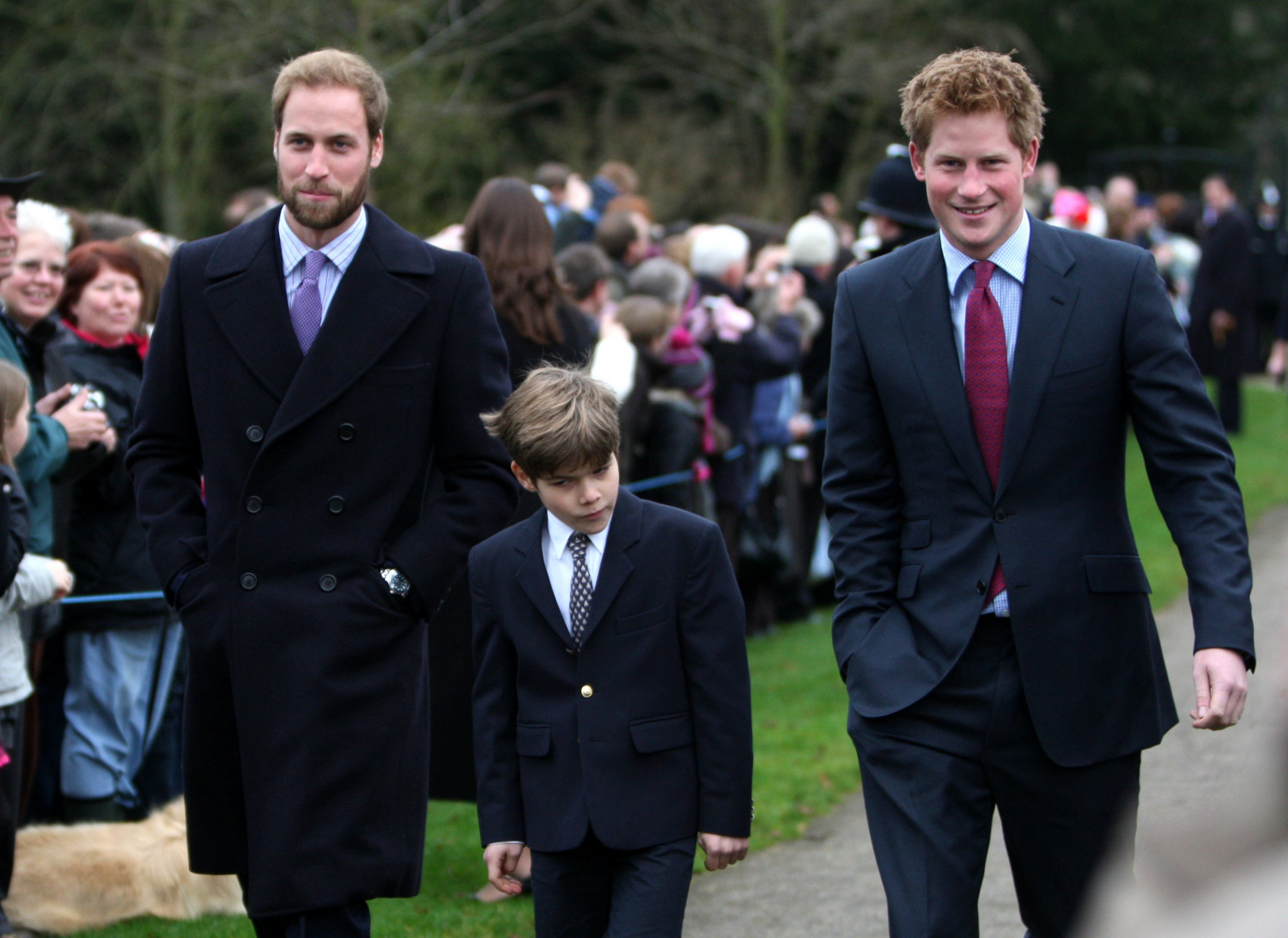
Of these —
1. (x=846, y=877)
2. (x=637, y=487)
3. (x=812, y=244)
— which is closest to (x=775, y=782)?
(x=846, y=877)

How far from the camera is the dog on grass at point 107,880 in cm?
541

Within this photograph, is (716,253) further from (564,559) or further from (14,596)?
A: (564,559)

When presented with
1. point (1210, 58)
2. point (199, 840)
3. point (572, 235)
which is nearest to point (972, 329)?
point (199, 840)

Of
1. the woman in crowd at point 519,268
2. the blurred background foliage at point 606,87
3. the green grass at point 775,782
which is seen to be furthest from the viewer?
the blurred background foliage at point 606,87

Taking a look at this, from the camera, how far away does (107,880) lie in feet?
18.1

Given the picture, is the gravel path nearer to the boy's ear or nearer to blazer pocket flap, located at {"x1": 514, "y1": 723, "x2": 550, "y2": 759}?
blazer pocket flap, located at {"x1": 514, "y1": 723, "x2": 550, "y2": 759}

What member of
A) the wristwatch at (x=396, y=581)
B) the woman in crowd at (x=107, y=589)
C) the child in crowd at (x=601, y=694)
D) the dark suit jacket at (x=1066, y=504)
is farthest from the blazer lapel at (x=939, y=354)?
the woman in crowd at (x=107, y=589)

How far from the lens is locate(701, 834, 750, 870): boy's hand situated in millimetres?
3885

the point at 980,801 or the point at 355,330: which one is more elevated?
the point at 355,330

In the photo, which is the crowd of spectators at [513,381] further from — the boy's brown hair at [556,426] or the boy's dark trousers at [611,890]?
the boy's dark trousers at [611,890]

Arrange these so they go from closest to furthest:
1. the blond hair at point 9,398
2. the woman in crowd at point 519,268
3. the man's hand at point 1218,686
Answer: the man's hand at point 1218,686 → the blond hair at point 9,398 → the woman in crowd at point 519,268

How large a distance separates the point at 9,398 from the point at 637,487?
3764 millimetres

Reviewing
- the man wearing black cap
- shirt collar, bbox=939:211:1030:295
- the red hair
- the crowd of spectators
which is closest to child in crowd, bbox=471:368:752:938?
shirt collar, bbox=939:211:1030:295

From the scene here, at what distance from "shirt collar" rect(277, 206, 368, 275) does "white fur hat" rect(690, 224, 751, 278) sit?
19.6 ft
